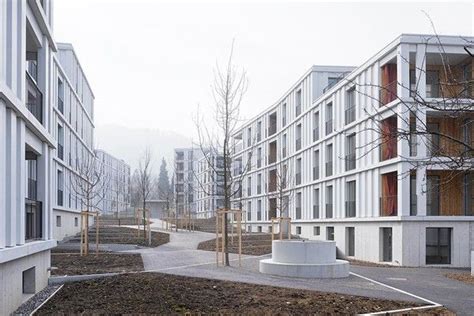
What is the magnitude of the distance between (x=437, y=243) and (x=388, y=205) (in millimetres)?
2953

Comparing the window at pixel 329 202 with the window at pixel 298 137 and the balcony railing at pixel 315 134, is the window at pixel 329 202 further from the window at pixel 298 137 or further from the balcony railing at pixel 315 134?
the window at pixel 298 137

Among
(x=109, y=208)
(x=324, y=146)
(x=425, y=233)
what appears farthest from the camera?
(x=109, y=208)

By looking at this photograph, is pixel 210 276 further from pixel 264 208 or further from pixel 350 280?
pixel 264 208

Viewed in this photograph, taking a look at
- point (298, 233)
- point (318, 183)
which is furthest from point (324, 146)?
point (298, 233)

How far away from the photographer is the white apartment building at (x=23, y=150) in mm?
10711

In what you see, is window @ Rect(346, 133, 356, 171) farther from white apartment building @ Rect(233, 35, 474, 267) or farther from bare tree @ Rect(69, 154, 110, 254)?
bare tree @ Rect(69, 154, 110, 254)

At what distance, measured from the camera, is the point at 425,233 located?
86.7 ft

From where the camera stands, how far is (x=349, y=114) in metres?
33.6

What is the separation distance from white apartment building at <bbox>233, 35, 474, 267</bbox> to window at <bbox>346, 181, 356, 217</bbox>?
2.5 inches

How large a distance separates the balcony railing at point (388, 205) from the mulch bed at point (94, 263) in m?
12.8

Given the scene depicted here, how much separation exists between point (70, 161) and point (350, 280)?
28038 mm

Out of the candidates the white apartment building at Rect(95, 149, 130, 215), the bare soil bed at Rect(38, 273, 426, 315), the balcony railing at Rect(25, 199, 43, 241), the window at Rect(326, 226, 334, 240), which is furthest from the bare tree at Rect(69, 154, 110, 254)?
the white apartment building at Rect(95, 149, 130, 215)

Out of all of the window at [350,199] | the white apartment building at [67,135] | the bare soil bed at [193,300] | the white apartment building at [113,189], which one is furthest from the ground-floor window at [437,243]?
the white apartment building at [113,189]

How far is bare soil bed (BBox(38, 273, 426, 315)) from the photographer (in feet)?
34.0
